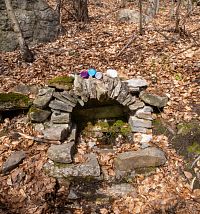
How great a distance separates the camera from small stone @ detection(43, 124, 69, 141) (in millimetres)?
5213

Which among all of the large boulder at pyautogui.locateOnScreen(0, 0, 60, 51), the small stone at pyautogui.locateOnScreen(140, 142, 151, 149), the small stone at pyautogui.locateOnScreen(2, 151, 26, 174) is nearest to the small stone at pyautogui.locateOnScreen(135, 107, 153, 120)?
the small stone at pyautogui.locateOnScreen(140, 142, 151, 149)

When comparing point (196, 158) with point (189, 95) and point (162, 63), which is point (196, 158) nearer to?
point (189, 95)

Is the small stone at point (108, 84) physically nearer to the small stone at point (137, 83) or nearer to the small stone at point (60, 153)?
the small stone at point (137, 83)

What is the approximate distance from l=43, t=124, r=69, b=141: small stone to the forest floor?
199 mm

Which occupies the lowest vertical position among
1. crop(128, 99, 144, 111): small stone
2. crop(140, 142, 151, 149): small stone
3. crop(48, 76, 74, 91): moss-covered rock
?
crop(140, 142, 151, 149): small stone

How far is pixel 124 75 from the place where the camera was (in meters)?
6.41

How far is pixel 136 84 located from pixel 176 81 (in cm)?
112

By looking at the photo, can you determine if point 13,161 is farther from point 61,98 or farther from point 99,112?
point 99,112

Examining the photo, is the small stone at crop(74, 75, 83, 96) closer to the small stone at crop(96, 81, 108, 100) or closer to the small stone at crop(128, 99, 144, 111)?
the small stone at crop(96, 81, 108, 100)

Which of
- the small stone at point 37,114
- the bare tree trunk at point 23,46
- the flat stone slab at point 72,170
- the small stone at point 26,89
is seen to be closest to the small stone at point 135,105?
the flat stone slab at point 72,170

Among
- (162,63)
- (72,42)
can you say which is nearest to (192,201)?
(162,63)

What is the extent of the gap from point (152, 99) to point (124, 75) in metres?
1.06

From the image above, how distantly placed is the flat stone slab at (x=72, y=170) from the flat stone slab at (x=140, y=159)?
456mm

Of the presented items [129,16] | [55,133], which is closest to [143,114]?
[55,133]
